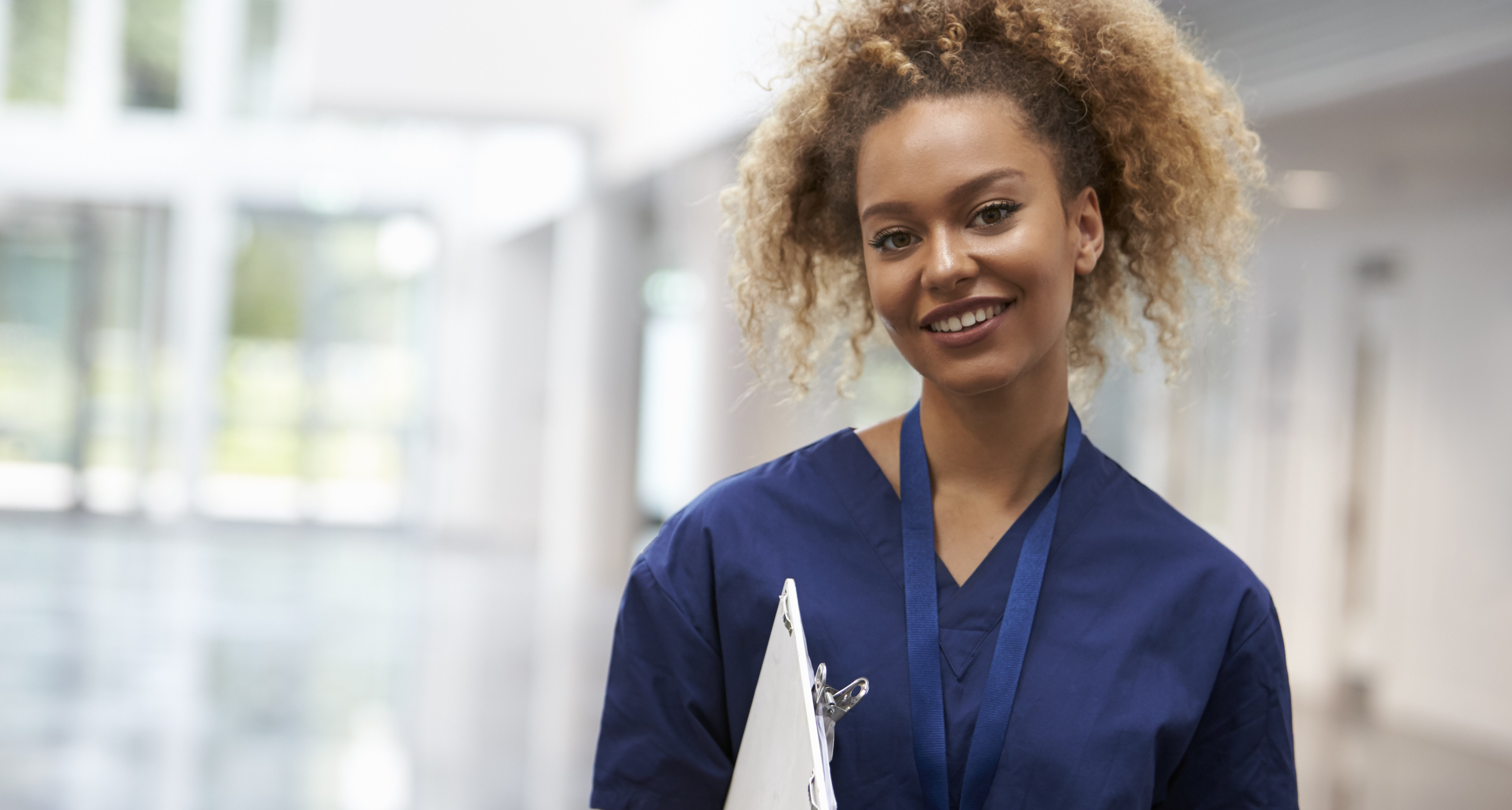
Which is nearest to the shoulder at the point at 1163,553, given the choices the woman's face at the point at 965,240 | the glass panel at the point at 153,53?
the woman's face at the point at 965,240

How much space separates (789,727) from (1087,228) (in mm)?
544

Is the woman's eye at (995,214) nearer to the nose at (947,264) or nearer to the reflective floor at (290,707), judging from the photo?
the nose at (947,264)

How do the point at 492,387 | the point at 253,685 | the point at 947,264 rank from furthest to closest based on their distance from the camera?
the point at 492,387
the point at 253,685
the point at 947,264

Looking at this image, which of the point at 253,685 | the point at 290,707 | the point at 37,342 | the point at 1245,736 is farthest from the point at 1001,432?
the point at 37,342

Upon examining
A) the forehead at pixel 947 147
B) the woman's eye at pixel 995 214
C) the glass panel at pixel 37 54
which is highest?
the glass panel at pixel 37 54

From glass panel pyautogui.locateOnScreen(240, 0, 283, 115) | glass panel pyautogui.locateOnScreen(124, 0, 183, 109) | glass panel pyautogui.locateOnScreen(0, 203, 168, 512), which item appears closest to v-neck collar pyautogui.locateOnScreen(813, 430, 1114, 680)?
glass panel pyautogui.locateOnScreen(0, 203, 168, 512)

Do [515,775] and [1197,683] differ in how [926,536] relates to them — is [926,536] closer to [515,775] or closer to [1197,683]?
[1197,683]

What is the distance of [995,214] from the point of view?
115 cm

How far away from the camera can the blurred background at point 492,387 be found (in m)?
5.17

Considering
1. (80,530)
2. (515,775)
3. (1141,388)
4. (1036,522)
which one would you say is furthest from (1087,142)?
(80,530)

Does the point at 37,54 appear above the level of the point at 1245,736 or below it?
above

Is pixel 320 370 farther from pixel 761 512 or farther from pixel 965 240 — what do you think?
pixel 965 240

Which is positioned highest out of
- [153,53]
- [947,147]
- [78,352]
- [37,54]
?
[153,53]

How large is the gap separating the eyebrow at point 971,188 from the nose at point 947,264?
3 cm
